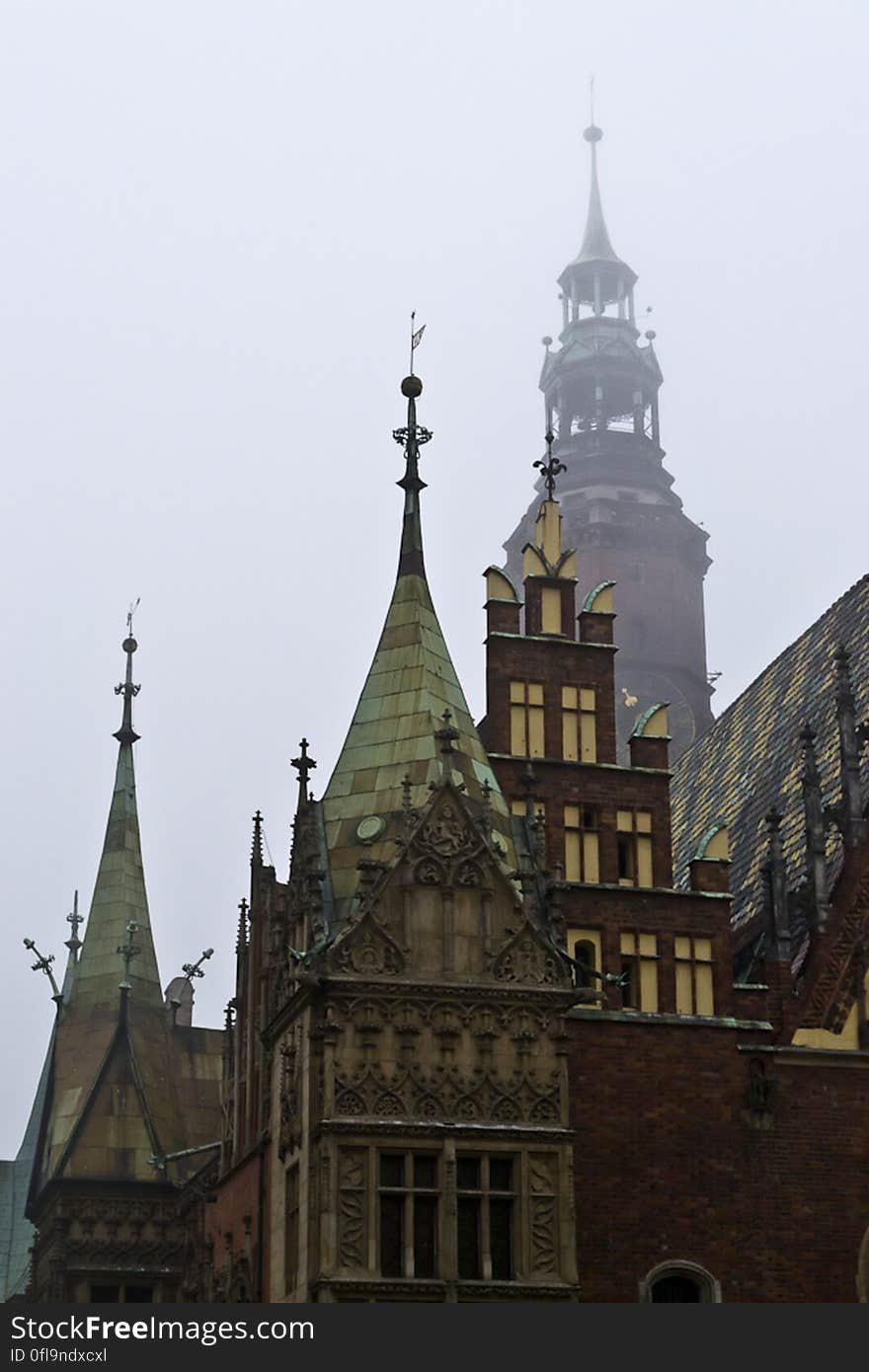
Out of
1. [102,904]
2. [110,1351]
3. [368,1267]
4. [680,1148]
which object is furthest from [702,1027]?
[102,904]

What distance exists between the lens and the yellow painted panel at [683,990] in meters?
32.6

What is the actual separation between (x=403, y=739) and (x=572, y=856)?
3967mm

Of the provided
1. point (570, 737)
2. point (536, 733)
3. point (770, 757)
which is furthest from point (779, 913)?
point (770, 757)

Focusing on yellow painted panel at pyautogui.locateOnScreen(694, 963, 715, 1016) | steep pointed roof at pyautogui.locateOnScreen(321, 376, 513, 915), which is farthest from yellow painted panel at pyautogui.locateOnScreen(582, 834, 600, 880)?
steep pointed roof at pyautogui.locateOnScreen(321, 376, 513, 915)

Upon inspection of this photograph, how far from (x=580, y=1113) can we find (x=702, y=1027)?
7.54 ft

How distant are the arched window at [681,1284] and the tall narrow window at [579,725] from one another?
25.3ft

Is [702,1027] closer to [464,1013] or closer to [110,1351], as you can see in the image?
[464,1013]

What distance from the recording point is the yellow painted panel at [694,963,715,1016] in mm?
32656

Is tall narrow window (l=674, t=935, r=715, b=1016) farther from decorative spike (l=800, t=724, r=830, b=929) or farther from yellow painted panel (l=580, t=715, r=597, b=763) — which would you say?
yellow painted panel (l=580, t=715, r=597, b=763)

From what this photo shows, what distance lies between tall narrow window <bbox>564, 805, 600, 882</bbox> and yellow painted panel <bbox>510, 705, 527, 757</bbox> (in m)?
1.14

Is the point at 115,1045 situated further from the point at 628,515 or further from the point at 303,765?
the point at 628,515

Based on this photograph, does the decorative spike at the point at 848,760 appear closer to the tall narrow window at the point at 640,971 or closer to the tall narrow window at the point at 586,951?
the tall narrow window at the point at 640,971

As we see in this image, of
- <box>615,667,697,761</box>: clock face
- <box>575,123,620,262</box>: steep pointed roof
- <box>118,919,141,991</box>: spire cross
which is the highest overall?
<box>575,123,620,262</box>: steep pointed roof

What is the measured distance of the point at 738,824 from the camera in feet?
132
